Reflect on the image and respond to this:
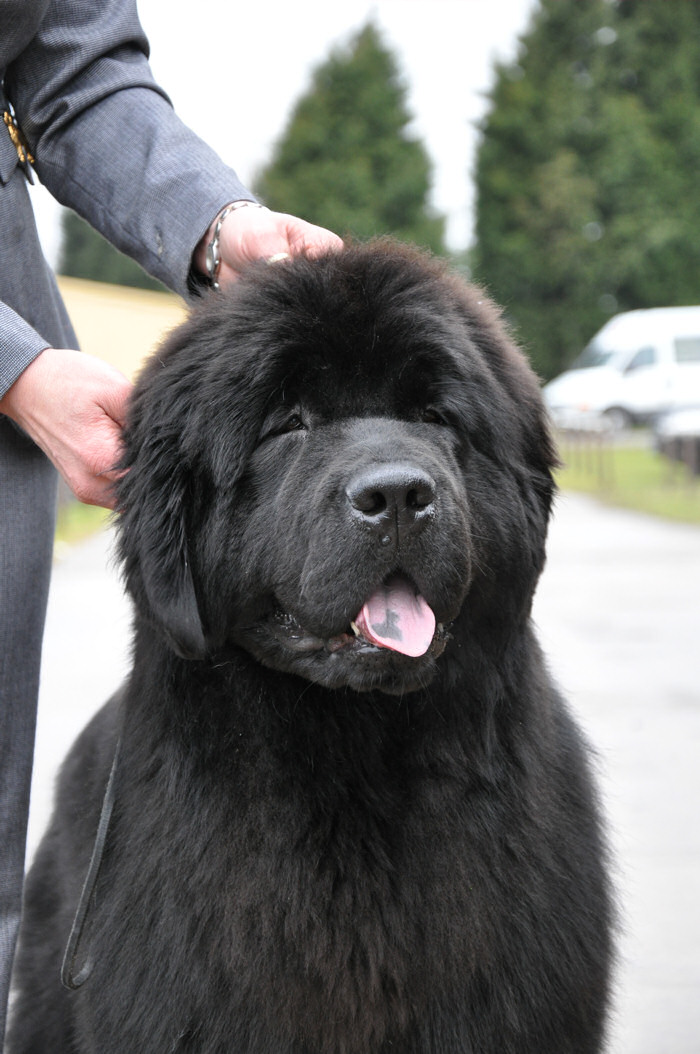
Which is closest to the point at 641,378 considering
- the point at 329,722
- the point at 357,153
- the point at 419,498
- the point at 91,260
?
the point at 357,153

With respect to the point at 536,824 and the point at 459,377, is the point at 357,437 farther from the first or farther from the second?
the point at 536,824

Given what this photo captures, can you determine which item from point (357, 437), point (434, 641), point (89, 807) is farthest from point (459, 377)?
point (89, 807)

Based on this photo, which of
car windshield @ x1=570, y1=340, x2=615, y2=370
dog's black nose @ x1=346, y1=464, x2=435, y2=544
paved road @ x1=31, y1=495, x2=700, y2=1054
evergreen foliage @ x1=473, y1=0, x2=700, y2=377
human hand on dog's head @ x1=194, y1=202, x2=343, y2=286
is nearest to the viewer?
dog's black nose @ x1=346, y1=464, x2=435, y2=544

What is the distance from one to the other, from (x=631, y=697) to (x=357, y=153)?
130 feet

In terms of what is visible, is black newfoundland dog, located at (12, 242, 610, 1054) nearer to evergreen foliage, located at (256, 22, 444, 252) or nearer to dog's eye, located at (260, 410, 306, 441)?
dog's eye, located at (260, 410, 306, 441)

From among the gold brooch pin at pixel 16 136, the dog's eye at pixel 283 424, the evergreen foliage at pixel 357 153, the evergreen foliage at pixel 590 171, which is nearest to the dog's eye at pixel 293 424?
the dog's eye at pixel 283 424

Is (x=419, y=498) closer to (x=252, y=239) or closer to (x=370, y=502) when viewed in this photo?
(x=370, y=502)

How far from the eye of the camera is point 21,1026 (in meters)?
2.52

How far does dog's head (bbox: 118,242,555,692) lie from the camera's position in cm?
189

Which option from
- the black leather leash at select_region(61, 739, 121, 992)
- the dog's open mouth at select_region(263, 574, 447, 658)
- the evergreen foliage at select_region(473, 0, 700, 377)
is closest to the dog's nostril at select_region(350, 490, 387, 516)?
the dog's open mouth at select_region(263, 574, 447, 658)

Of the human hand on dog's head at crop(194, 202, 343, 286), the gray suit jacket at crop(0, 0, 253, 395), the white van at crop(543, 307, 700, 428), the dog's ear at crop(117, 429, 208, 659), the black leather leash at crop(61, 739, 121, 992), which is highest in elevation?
the gray suit jacket at crop(0, 0, 253, 395)

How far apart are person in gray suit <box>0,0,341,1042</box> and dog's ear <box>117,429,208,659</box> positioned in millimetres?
72

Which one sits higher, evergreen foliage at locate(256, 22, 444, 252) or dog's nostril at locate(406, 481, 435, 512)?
evergreen foliage at locate(256, 22, 444, 252)

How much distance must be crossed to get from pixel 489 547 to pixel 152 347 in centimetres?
83
